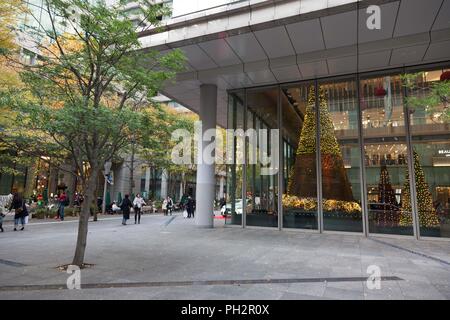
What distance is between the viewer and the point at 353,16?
9.98 metres

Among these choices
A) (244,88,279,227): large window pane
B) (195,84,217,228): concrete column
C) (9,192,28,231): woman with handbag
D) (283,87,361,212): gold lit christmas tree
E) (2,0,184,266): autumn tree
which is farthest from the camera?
(195,84,217,228): concrete column

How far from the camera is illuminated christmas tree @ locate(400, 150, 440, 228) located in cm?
1235

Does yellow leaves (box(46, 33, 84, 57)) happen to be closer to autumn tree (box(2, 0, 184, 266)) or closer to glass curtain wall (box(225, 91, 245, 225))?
autumn tree (box(2, 0, 184, 266))

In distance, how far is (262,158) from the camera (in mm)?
15758

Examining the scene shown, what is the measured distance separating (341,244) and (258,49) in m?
7.78

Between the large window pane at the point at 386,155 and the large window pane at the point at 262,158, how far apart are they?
407 centimetres

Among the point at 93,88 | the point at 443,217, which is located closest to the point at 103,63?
the point at 93,88

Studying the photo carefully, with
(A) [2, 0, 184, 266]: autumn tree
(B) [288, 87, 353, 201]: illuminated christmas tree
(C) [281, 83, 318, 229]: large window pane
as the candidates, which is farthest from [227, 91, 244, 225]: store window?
(A) [2, 0, 184, 266]: autumn tree

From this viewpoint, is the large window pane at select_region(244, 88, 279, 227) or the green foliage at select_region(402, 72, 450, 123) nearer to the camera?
the green foliage at select_region(402, 72, 450, 123)

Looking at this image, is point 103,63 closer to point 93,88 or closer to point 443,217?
point 93,88

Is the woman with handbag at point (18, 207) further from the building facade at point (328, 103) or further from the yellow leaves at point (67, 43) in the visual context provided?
the building facade at point (328, 103)

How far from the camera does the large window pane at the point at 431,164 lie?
12.1m

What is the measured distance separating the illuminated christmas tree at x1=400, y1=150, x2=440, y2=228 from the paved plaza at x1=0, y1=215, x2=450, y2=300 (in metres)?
1.21

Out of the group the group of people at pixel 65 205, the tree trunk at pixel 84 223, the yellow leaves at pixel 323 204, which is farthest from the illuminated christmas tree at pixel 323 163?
the tree trunk at pixel 84 223
